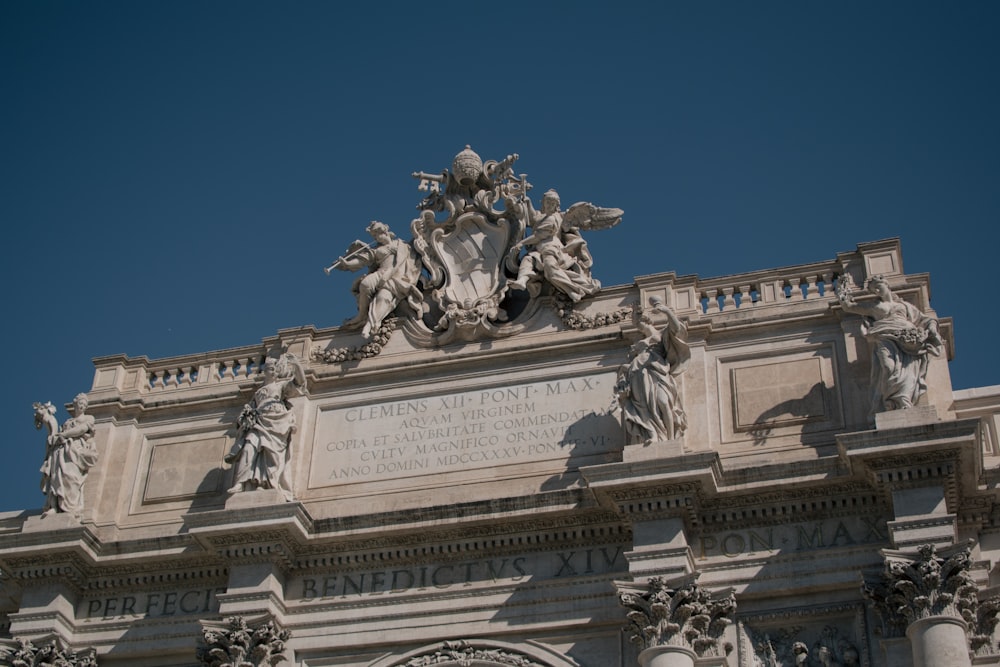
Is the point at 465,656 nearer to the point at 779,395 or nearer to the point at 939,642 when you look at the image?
the point at 779,395

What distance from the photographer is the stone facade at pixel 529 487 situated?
19.8m

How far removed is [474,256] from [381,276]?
148 cm

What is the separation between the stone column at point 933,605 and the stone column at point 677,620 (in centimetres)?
188

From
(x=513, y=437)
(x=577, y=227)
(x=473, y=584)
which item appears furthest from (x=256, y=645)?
(x=577, y=227)

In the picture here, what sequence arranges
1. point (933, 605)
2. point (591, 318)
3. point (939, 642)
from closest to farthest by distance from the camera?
point (939, 642), point (933, 605), point (591, 318)

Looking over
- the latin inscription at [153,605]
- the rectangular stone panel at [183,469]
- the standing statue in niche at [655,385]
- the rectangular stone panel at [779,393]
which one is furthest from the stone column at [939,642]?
the rectangular stone panel at [183,469]

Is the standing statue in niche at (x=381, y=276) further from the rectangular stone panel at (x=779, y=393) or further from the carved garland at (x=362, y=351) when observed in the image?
the rectangular stone panel at (x=779, y=393)

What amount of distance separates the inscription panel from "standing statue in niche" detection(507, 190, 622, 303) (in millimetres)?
1576

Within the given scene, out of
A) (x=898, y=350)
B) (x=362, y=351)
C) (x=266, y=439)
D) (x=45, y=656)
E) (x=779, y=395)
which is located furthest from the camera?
(x=362, y=351)

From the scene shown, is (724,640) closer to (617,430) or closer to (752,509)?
(752,509)

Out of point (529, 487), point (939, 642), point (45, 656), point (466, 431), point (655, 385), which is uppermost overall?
point (466, 431)

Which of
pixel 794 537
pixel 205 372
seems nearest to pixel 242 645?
pixel 205 372

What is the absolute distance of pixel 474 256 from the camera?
2497 cm

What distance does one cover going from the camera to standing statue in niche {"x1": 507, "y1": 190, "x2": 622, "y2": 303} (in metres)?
23.8
